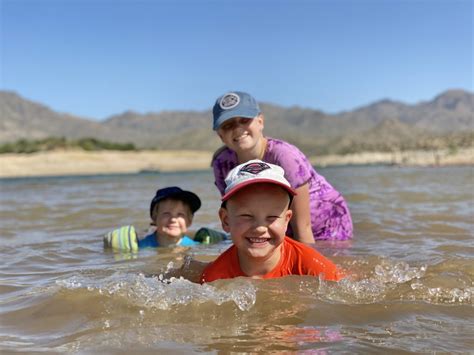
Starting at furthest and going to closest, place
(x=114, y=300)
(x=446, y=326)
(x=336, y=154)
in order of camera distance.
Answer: (x=336, y=154), (x=114, y=300), (x=446, y=326)

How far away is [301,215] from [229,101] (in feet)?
3.63

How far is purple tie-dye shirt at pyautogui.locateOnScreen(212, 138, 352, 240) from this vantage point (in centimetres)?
461

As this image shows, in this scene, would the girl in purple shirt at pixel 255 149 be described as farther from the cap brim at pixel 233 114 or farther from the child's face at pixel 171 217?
the child's face at pixel 171 217

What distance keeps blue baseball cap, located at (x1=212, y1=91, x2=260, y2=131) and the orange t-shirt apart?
1.30 m

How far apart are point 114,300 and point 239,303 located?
78cm

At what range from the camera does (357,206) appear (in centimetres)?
1024

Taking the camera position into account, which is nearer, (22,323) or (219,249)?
(22,323)

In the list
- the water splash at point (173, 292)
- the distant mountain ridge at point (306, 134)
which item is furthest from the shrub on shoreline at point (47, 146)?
the water splash at point (173, 292)

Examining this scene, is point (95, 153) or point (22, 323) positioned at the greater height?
point (95, 153)

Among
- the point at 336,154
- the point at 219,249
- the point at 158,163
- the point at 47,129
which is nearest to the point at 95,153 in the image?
the point at 158,163

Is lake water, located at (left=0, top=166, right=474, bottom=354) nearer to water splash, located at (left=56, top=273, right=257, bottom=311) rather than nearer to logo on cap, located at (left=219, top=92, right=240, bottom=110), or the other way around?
water splash, located at (left=56, top=273, right=257, bottom=311)

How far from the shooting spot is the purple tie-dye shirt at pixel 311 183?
4.61 meters

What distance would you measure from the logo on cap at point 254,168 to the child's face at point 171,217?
2.56m

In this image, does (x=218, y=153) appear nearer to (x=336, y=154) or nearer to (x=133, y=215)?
(x=133, y=215)
